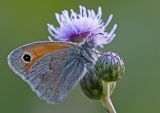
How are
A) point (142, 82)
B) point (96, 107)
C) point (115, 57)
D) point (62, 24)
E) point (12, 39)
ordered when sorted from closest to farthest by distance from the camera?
point (115, 57) < point (62, 24) < point (96, 107) < point (142, 82) < point (12, 39)

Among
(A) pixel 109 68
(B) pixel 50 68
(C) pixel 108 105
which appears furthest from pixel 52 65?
(C) pixel 108 105

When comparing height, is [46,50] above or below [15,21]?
below

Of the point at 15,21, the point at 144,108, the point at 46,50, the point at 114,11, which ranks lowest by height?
the point at 144,108

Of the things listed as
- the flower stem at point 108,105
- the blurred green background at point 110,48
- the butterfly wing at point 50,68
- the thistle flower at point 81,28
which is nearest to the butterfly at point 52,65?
the butterfly wing at point 50,68

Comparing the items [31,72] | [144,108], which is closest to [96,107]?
[144,108]

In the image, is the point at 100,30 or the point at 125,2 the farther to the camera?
the point at 125,2

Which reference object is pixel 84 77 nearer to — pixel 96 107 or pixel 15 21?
pixel 96 107
